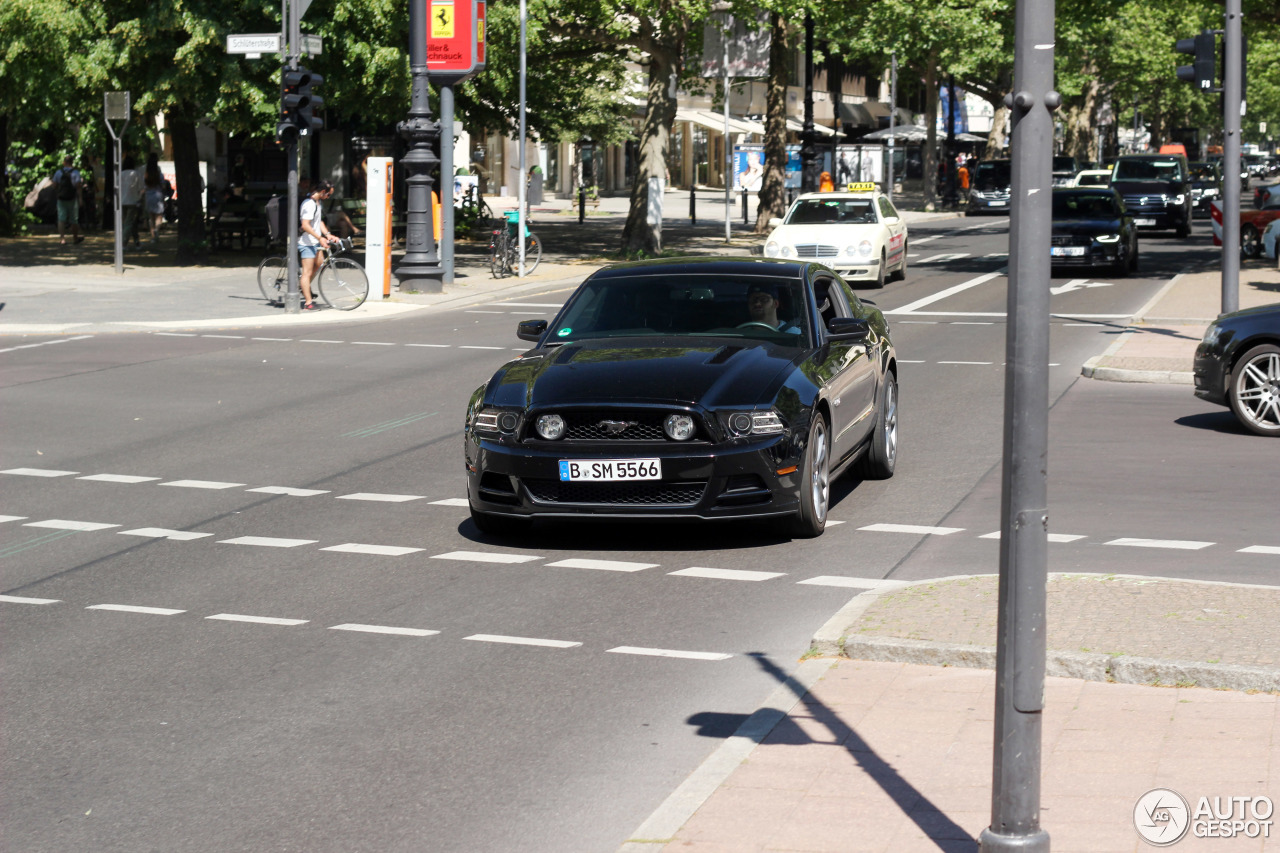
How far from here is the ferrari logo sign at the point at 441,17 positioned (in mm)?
28156

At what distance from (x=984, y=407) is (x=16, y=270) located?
71.9 ft

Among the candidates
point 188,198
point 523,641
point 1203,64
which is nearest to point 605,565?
point 523,641

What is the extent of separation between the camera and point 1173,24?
267 ft

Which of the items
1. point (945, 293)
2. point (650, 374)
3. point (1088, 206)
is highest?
point (1088, 206)

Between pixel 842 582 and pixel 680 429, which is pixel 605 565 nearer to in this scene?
pixel 680 429

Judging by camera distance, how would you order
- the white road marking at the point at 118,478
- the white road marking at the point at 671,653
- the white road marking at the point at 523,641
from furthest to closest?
the white road marking at the point at 118,478 → the white road marking at the point at 523,641 → the white road marking at the point at 671,653

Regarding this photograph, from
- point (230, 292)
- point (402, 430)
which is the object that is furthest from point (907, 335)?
point (230, 292)

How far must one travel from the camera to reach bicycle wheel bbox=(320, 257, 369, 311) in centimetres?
2469

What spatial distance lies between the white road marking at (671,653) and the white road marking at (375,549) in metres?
2.41

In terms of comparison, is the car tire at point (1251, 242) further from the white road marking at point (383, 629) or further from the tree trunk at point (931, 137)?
the white road marking at point (383, 629)

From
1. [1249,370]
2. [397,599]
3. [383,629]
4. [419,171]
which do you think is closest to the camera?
[383,629]

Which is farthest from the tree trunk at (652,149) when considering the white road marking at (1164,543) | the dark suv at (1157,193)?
the white road marking at (1164,543)

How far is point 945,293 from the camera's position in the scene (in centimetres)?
2814

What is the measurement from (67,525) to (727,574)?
4.13 meters
